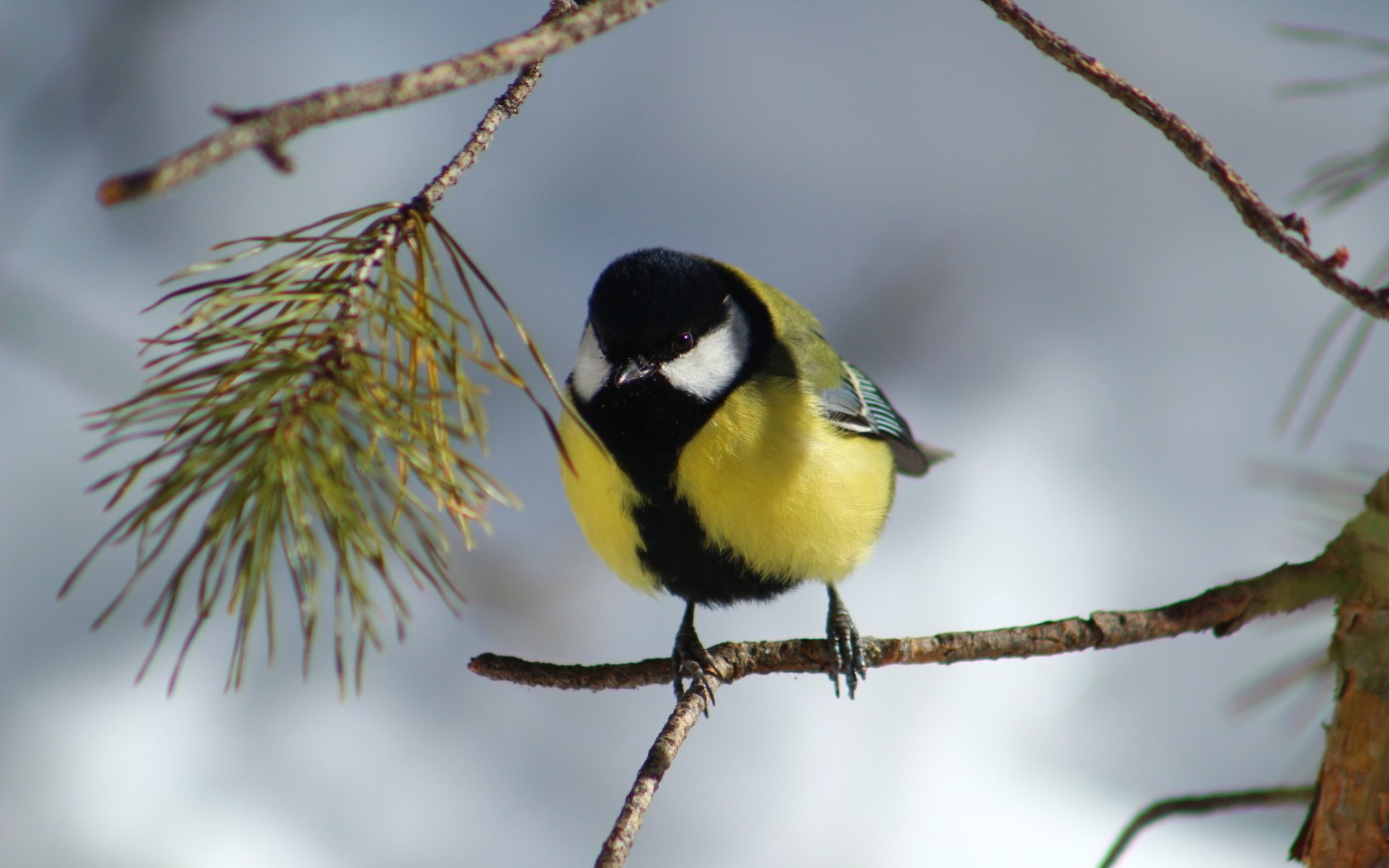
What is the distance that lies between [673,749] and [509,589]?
A: 2.86ft

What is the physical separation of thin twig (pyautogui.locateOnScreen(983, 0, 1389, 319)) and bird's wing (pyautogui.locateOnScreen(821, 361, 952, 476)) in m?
0.41

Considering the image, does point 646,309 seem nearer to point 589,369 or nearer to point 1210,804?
point 589,369

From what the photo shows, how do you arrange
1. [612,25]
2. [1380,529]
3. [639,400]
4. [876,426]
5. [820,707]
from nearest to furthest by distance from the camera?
[612,25], [1380,529], [639,400], [876,426], [820,707]

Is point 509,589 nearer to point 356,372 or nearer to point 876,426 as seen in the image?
point 876,426

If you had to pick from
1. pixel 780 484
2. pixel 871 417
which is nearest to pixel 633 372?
pixel 780 484

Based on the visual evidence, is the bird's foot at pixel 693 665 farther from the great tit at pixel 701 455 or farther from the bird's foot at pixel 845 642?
the bird's foot at pixel 845 642

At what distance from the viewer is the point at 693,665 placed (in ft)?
2.25

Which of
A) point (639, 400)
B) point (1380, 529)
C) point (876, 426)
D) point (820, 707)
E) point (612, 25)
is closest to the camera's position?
point (612, 25)

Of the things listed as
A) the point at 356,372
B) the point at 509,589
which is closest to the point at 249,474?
the point at 356,372

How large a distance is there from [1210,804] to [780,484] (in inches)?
12.4

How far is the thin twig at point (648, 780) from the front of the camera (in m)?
0.40

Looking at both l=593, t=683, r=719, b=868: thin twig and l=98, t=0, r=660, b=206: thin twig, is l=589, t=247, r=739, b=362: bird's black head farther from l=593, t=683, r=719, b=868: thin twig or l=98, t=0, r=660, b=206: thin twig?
l=98, t=0, r=660, b=206: thin twig

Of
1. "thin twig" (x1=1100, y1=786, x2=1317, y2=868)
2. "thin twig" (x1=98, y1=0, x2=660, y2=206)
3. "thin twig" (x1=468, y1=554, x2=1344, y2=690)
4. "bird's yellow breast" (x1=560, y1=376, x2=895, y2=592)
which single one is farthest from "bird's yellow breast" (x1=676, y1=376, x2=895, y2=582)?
"thin twig" (x1=98, y1=0, x2=660, y2=206)

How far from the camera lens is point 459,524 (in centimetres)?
46
